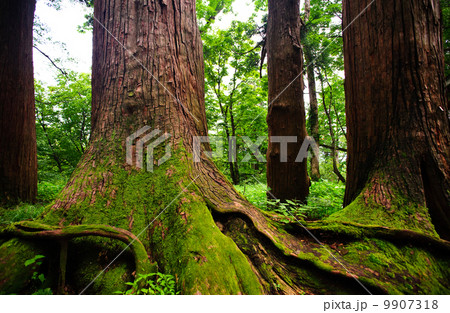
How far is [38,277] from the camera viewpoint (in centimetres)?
132

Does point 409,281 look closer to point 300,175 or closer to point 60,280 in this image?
point 60,280

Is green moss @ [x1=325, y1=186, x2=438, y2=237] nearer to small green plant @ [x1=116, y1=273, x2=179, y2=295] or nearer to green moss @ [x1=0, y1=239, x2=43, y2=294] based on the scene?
small green plant @ [x1=116, y1=273, x2=179, y2=295]

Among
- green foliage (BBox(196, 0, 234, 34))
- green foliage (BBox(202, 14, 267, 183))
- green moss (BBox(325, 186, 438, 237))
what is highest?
green foliage (BBox(196, 0, 234, 34))

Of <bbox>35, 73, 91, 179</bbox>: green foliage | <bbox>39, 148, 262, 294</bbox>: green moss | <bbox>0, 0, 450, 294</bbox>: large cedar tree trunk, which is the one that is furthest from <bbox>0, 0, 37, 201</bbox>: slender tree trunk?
<bbox>35, 73, 91, 179</bbox>: green foliage

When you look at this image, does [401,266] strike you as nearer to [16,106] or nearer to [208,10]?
[16,106]

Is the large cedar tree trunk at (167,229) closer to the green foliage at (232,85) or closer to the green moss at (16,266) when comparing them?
the green moss at (16,266)

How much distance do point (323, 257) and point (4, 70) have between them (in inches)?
250

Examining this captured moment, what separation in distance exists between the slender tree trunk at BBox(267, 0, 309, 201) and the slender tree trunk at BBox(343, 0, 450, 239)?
1.75 meters

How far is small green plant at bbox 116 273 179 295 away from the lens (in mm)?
1214

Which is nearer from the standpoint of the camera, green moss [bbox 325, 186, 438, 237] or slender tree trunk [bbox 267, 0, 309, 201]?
green moss [bbox 325, 186, 438, 237]

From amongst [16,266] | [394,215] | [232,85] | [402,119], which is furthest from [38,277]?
[232,85]

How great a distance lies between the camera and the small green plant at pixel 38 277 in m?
1.27

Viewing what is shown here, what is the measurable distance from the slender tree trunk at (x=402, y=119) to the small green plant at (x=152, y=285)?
1.91 m

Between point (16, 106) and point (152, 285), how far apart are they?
5146 millimetres
